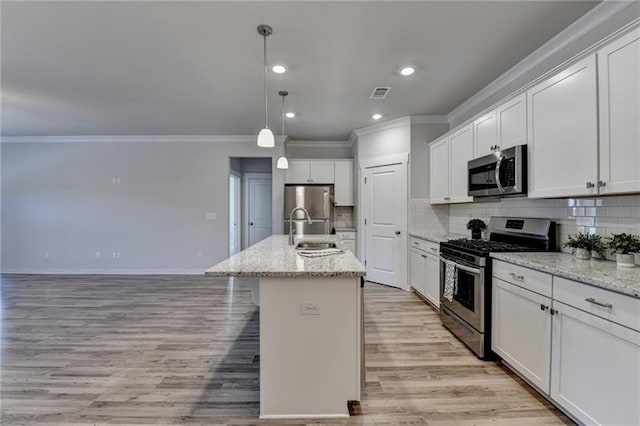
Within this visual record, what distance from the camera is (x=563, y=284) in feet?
5.76

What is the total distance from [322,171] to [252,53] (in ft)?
10.3

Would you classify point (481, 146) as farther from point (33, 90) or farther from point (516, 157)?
point (33, 90)

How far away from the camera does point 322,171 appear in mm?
5742

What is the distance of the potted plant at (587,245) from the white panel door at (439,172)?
1.83m

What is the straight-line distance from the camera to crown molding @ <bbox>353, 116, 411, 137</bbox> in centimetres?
464

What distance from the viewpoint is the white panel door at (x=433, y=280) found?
3549 mm

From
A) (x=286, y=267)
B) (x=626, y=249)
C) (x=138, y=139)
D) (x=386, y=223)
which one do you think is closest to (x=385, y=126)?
(x=386, y=223)

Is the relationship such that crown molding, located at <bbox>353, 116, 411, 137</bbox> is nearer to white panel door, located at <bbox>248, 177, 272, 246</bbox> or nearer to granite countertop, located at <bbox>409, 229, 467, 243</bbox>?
granite countertop, located at <bbox>409, 229, 467, 243</bbox>

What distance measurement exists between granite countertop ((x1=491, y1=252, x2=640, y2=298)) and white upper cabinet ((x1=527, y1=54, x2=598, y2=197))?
445mm

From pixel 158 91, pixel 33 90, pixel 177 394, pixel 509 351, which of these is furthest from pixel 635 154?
pixel 33 90

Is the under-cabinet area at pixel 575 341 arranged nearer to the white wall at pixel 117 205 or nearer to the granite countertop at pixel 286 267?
the granite countertop at pixel 286 267

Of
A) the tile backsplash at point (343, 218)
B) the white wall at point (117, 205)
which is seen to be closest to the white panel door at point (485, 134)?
the tile backsplash at point (343, 218)

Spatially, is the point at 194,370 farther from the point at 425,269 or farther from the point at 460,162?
the point at 460,162

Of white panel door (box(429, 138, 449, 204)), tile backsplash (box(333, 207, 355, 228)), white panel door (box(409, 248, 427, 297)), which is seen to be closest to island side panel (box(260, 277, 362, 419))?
white panel door (box(409, 248, 427, 297))
